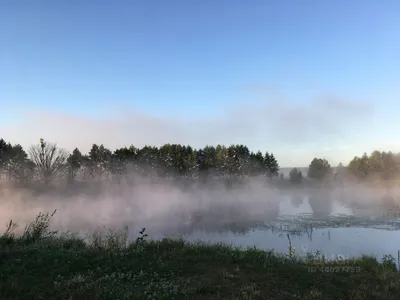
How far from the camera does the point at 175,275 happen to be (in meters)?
6.36

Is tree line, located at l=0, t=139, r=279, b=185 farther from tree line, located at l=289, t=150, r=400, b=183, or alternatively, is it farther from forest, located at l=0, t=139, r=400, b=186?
tree line, located at l=289, t=150, r=400, b=183

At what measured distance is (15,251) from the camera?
8000 mm

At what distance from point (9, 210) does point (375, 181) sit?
65.6 m

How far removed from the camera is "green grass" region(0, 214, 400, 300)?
17.6ft

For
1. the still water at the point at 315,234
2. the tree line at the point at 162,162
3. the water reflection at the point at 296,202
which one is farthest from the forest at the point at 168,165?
the still water at the point at 315,234

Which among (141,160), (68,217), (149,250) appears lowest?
(68,217)

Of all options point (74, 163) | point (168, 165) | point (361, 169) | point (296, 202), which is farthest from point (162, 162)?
point (361, 169)

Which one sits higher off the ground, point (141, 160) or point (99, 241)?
point (141, 160)

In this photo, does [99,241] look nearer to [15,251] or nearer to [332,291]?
[15,251]

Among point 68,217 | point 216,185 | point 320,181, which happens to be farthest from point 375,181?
point 68,217

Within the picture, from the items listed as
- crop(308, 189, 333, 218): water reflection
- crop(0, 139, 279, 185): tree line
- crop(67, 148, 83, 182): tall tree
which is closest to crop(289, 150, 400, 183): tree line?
crop(0, 139, 279, 185): tree line

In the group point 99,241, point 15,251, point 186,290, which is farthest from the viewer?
point 99,241

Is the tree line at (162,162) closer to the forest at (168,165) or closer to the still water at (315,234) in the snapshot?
the forest at (168,165)

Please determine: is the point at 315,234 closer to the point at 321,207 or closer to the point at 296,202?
the point at 321,207
